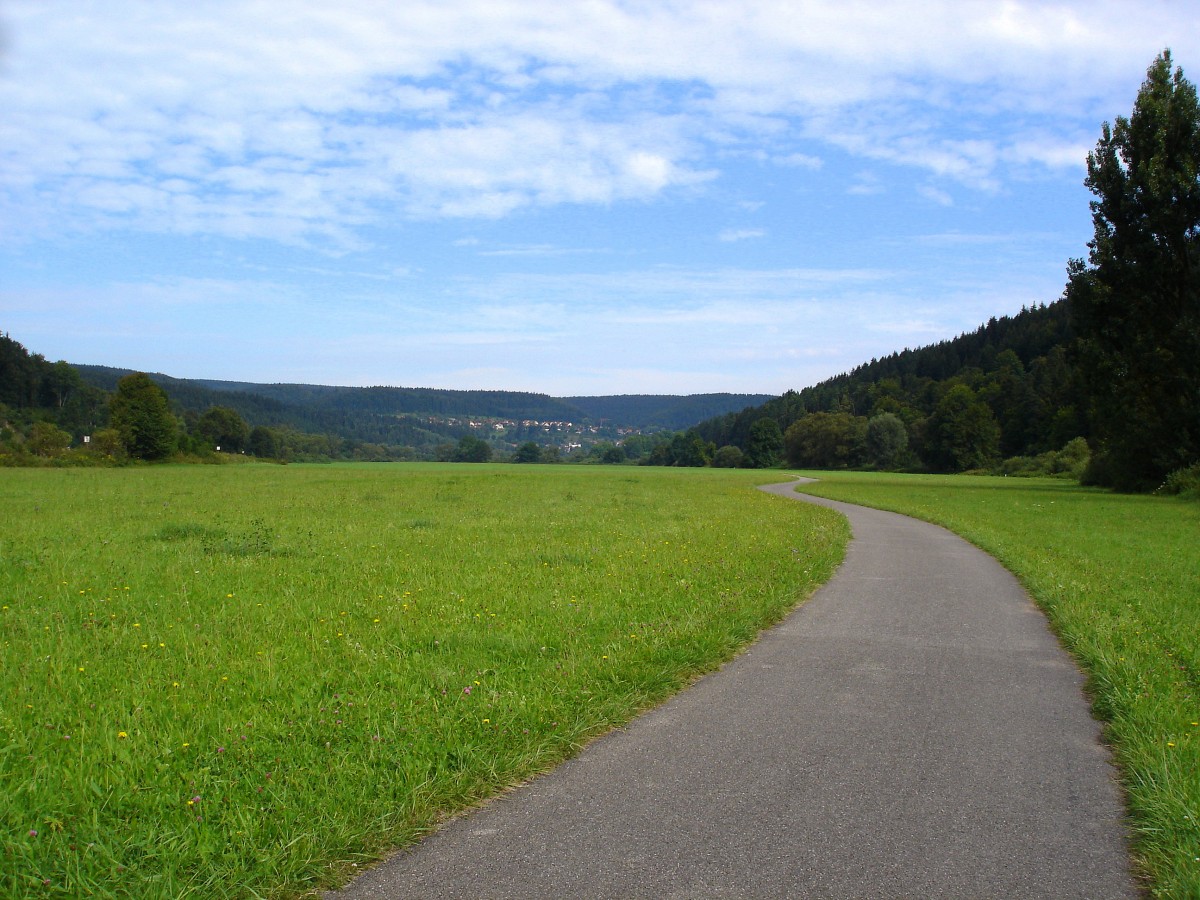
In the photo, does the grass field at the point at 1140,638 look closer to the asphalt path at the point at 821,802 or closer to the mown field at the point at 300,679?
the asphalt path at the point at 821,802

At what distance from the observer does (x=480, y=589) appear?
1076cm

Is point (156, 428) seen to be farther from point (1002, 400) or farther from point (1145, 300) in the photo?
point (1002, 400)

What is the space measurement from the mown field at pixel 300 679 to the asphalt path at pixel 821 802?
0.39 metres

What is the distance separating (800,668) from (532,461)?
144158 mm

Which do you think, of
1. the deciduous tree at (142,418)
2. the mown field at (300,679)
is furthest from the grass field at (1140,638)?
the deciduous tree at (142,418)

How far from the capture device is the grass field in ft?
14.0

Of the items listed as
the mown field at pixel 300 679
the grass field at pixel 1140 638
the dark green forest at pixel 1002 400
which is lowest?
the mown field at pixel 300 679

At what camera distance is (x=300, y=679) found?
662 centimetres

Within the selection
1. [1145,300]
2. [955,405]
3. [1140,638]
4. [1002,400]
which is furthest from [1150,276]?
[1002,400]

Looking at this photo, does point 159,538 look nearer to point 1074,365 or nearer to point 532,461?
point 1074,365

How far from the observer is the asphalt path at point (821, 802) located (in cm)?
375

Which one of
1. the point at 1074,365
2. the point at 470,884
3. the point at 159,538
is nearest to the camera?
the point at 470,884

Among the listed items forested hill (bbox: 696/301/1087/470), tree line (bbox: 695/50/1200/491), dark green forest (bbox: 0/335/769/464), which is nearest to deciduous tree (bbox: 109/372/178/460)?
dark green forest (bbox: 0/335/769/464)

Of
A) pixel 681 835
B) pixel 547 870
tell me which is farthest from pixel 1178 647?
pixel 547 870
